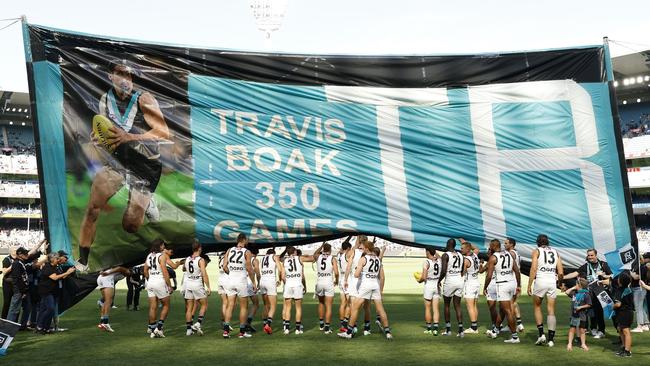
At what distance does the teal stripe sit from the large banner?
0.08ft

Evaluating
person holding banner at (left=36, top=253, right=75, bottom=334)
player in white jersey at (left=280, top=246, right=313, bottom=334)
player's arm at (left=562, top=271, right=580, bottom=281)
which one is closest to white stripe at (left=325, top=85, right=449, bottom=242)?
player in white jersey at (left=280, top=246, right=313, bottom=334)

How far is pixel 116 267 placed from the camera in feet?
38.7

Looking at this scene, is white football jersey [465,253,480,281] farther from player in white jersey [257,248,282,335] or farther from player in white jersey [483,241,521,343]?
player in white jersey [257,248,282,335]

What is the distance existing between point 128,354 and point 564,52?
9426 millimetres

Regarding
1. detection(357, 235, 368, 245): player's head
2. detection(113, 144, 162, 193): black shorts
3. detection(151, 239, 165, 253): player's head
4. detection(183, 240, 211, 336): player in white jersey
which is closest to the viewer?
detection(151, 239, 165, 253): player's head

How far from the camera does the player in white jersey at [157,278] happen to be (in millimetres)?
11830

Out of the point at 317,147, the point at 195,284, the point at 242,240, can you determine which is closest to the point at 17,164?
the point at 195,284

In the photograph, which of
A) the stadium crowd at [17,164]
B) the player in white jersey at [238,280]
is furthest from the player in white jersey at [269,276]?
the stadium crowd at [17,164]

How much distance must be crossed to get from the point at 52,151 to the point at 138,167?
1456 millimetres

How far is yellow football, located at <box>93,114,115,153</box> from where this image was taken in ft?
38.5

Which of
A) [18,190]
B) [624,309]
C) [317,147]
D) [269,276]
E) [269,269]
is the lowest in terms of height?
[624,309]

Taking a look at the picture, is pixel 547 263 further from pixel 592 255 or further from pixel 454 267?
pixel 454 267

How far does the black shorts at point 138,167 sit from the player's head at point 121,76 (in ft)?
3.37

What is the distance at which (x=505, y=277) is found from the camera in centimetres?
1229
